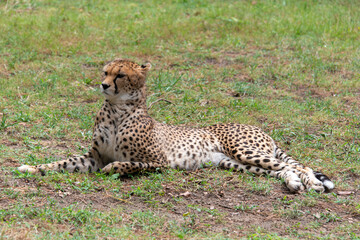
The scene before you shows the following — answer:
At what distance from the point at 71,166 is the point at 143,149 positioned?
0.75 meters

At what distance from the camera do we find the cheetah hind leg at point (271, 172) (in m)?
5.18

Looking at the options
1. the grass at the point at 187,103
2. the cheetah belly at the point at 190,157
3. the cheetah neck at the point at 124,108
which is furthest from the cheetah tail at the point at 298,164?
the cheetah neck at the point at 124,108

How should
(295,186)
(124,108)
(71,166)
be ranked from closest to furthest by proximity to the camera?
(295,186)
(71,166)
(124,108)

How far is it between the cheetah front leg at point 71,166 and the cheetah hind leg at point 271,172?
1.39 meters

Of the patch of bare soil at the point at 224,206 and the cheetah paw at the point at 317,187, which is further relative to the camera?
the cheetah paw at the point at 317,187

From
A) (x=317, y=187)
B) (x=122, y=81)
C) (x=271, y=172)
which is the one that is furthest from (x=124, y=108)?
(x=317, y=187)

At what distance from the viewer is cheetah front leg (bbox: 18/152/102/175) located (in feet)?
16.9

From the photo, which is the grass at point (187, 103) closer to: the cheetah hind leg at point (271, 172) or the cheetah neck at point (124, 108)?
the cheetah hind leg at point (271, 172)

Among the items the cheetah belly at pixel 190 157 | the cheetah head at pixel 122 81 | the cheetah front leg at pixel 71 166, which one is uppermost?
the cheetah head at pixel 122 81

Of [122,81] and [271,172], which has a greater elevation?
[122,81]

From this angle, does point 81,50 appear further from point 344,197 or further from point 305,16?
point 344,197

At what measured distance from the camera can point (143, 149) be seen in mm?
5477

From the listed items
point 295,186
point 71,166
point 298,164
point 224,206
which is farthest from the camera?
point 298,164

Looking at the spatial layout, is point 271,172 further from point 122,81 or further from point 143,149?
point 122,81
